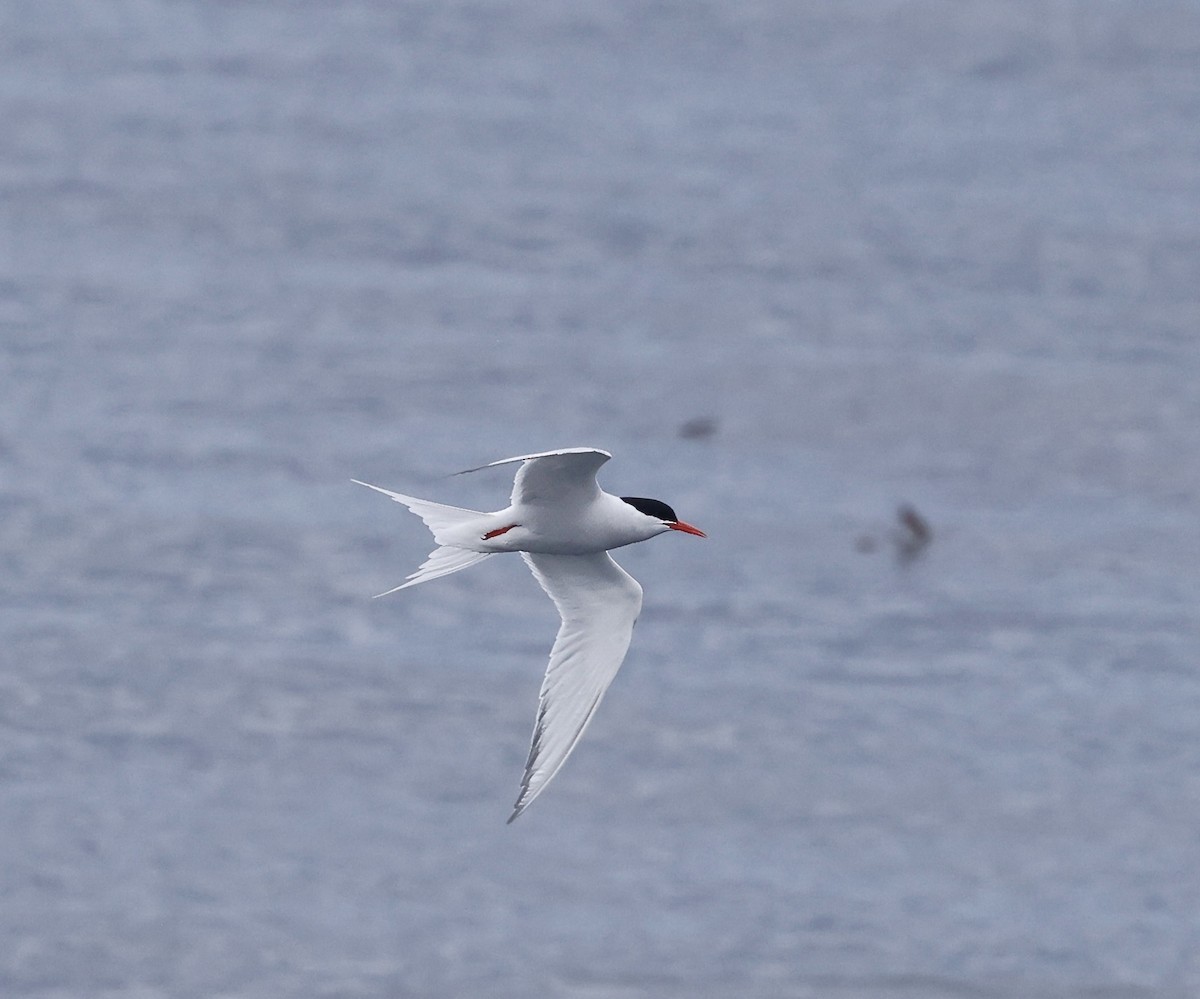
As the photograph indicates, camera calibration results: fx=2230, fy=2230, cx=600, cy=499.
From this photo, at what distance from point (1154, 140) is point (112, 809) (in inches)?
684

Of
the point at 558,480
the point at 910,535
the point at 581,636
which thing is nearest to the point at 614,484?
the point at 910,535

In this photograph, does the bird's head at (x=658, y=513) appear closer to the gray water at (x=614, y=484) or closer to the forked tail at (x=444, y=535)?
the forked tail at (x=444, y=535)

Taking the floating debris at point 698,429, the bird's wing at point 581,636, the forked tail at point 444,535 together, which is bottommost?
the bird's wing at point 581,636

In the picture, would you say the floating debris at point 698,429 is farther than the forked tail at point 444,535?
Yes

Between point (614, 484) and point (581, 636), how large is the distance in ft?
31.8

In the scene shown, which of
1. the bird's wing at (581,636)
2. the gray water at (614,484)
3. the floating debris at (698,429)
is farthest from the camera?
the floating debris at (698,429)

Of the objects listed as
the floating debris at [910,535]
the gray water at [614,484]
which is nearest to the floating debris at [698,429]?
the gray water at [614,484]

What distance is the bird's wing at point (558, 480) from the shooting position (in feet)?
32.5

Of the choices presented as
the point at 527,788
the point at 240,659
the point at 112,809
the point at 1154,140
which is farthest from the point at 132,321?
the point at 527,788

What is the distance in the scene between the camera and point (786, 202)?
26656mm

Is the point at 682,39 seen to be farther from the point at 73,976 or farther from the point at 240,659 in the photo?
the point at 73,976

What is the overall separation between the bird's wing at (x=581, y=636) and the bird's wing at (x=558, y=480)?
1.97 feet

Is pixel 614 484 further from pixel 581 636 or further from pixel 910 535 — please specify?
pixel 581 636

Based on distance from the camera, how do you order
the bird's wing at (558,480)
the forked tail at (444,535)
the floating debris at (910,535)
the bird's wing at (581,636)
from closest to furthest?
the bird's wing at (558,480), the forked tail at (444,535), the bird's wing at (581,636), the floating debris at (910,535)
